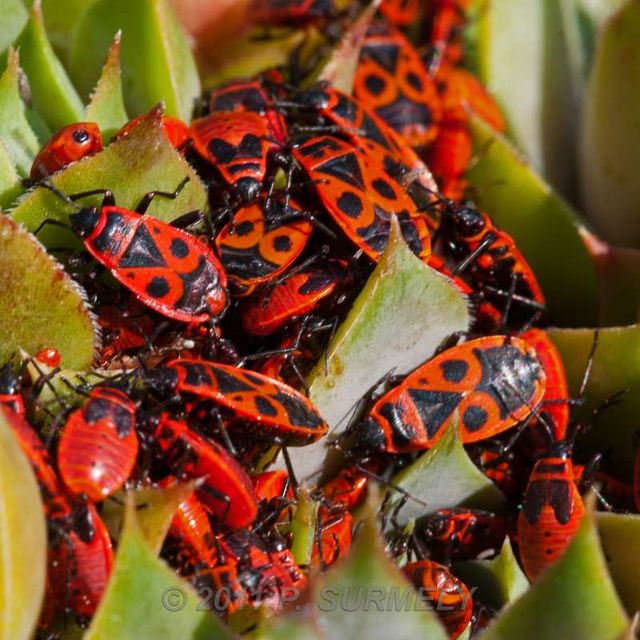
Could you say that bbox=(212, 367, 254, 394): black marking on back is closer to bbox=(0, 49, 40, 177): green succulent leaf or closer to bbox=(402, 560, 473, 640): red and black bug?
bbox=(402, 560, 473, 640): red and black bug

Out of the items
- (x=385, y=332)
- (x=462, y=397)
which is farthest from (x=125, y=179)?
(x=462, y=397)

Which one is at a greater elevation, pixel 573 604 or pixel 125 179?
pixel 125 179

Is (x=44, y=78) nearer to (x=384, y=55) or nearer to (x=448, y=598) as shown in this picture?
(x=384, y=55)

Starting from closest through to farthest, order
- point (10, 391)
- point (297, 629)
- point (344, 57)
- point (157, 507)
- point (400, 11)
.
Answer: point (297, 629) → point (157, 507) → point (10, 391) → point (344, 57) → point (400, 11)

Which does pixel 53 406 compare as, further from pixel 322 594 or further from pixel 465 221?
pixel 465 221

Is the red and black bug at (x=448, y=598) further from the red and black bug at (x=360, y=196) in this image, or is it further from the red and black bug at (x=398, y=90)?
the red and black bug at (x=398, y=90)

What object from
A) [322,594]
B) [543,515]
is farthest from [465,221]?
[322,594]
